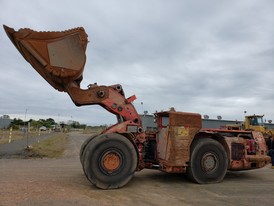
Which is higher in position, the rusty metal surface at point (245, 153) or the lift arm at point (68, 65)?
the lift arm at point (68, 65)

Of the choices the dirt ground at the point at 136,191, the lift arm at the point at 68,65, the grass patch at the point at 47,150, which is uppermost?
the lift arm at the point at 68,65

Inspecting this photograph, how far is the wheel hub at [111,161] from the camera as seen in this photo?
8.84 m

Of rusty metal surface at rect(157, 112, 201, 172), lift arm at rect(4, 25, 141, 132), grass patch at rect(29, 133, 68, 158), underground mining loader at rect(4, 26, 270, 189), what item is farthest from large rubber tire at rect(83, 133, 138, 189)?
grass patch at rect(29, 133, 68, 158)

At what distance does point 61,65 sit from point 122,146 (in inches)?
105

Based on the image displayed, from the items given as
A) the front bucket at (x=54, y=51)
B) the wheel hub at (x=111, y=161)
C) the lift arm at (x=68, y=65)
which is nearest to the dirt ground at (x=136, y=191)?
the wheel hub at (x=111, y=161)

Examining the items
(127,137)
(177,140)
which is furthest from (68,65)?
(177,140)

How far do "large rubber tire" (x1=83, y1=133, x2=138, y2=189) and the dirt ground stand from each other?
282mm

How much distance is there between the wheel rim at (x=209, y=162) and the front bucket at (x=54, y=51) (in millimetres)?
4360

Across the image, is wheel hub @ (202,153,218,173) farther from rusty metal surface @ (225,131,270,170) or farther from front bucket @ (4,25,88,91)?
front bucket @ (4,25,88,91)

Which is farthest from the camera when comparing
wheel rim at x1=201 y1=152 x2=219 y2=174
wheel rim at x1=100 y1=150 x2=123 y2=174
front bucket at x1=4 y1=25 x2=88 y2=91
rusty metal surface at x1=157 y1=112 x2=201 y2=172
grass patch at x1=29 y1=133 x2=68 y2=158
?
grass patch at x1=29 y1=133 x2=68 y2=158

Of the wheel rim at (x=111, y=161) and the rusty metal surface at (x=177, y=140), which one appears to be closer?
the wheel rim at (x=111, y=161)

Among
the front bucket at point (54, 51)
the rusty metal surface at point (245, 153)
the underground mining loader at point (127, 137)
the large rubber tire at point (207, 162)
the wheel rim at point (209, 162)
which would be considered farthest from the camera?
the rusty metal surface at point (245, 153)

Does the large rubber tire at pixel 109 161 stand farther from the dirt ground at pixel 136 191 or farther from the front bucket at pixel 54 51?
the front bucket at pixel 54 51

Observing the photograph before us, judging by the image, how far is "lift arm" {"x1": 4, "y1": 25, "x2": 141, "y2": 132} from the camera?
855cm
